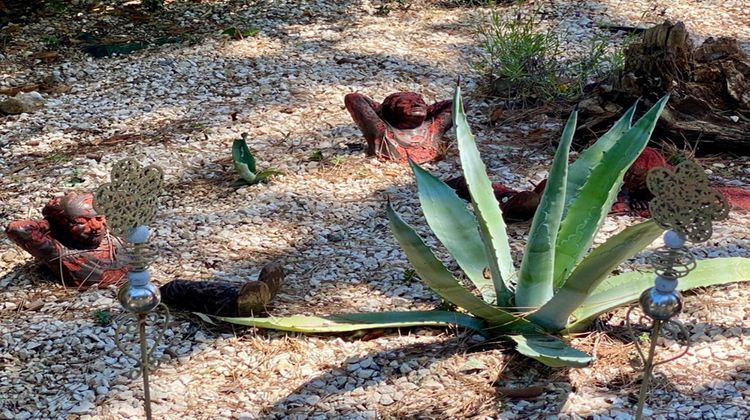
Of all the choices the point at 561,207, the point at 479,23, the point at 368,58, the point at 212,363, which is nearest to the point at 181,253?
the point at 212,363

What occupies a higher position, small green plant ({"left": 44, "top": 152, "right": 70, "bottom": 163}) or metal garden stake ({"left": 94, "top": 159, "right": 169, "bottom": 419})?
metal garden stake ({"left": 94, "top": 159, "right": 169, "bottom": 419})

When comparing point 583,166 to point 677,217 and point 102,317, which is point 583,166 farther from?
point 102,317

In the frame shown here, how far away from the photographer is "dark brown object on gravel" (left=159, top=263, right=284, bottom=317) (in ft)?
9.61

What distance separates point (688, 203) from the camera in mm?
1900

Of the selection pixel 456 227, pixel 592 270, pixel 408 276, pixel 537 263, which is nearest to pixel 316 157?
pixel 408 276

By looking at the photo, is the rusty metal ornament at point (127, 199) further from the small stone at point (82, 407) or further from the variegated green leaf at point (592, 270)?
the variegated green leaf at point (592, 270)

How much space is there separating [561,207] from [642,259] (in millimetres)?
817

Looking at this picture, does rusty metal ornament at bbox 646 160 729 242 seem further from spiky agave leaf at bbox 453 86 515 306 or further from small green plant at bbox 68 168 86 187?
small green plant at bbox 68 168 86 187

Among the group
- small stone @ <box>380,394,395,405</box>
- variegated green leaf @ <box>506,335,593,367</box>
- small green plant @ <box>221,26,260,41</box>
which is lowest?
small stone @ <box>380,394,395,405</box>

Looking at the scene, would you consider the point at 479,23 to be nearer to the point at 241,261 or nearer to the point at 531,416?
the point at 241,261

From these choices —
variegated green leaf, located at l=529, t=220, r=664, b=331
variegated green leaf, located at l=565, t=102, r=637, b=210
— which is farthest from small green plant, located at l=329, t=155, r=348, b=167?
variegated green leaf, located at l=529, t=220, r=664, b=331

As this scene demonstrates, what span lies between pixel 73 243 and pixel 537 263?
1.64 metres

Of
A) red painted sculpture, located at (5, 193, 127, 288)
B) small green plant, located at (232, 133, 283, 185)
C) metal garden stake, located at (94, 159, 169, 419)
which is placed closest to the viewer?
metal garden stake, located at (94, 159, 169, 419)

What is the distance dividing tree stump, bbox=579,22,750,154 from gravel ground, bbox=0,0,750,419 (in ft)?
0.61
